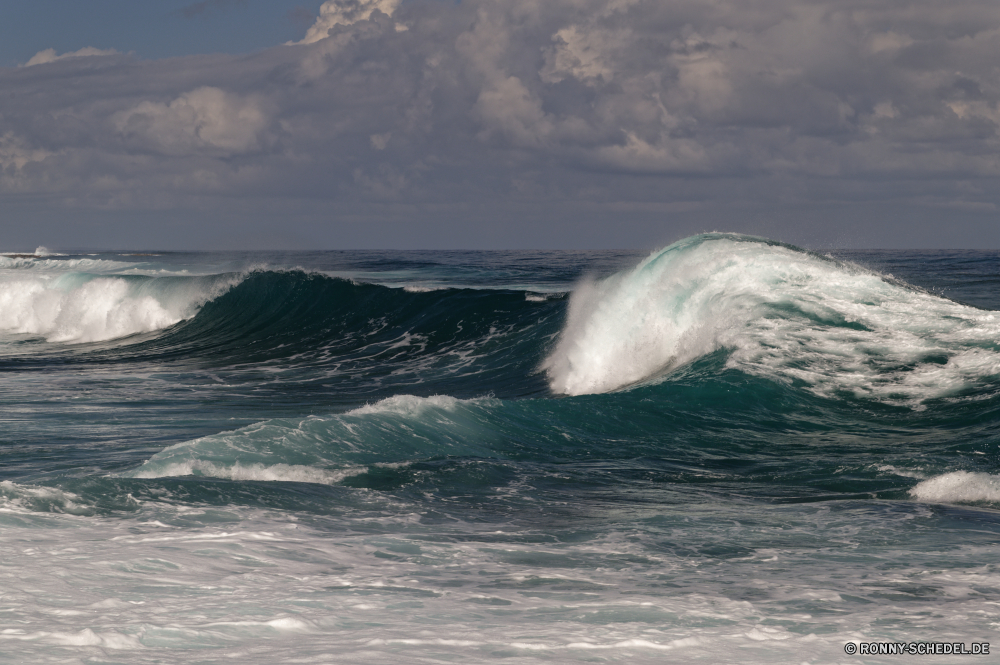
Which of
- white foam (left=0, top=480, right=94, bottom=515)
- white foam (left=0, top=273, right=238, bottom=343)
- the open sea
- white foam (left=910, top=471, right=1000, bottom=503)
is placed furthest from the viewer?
white foam (left=0, top=273, right=238, bottom=343)

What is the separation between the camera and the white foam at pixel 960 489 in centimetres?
654

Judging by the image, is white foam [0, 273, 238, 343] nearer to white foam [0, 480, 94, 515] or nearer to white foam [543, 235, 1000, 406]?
white foam [543, 235, 1000, 406]

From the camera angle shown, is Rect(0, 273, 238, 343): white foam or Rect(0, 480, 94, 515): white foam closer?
Rect(0, 480, 94, 515): white foam

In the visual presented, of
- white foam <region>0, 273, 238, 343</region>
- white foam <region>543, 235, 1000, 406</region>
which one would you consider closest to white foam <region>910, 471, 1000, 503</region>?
white foam <region>543, 235, 1000, 406</region>

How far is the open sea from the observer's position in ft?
12.8

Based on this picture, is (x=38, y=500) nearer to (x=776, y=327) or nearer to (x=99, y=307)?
(x=776, y=327)

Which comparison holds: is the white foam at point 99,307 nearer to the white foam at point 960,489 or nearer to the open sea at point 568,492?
the open sea at point 568,492

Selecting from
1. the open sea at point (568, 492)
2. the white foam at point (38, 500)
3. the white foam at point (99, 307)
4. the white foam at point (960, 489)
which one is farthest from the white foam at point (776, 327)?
the white foam at point (99, 307)

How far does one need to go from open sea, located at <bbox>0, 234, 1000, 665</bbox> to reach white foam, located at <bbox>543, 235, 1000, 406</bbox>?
5 centimetres

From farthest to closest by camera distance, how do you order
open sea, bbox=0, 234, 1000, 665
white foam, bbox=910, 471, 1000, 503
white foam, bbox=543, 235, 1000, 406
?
1. white foam, bbox=543, 235, 1000, 406
2. white foam, bbox=910, 471, 1000, 503
3. open sea, bbox=0, 234, 1000, 665

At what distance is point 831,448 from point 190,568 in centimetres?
624

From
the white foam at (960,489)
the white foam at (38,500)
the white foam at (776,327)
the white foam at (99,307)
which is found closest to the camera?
the white foam at (38,500)

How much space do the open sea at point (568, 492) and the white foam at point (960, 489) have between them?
1.1 inches

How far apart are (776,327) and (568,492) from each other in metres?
6.59
